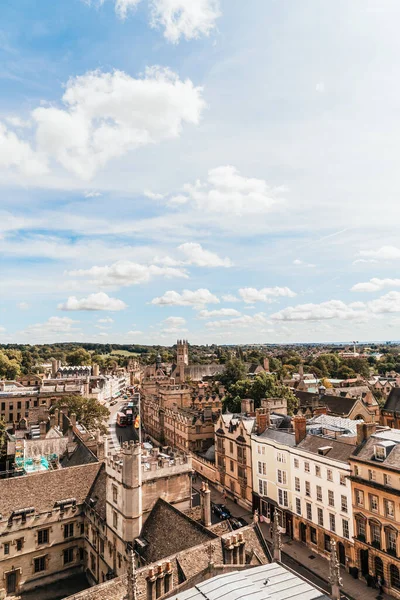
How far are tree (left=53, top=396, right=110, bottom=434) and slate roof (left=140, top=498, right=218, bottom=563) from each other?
40544mm

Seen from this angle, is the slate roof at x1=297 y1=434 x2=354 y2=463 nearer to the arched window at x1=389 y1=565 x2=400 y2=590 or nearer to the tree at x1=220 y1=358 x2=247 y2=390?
the arched window at x1=389 y1=565 x2=400 y2=590

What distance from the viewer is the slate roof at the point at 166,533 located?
23.6 meters

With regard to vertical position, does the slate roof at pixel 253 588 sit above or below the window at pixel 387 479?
above

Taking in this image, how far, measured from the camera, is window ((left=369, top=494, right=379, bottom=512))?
33500mm

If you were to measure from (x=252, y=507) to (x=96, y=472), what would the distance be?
20.9m

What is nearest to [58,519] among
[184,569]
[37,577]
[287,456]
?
[37,577]

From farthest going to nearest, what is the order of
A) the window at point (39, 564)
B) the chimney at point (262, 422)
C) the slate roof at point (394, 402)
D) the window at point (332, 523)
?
the slate roof at point (394, 402) < the chimney at point (262, 422) < the window at point (332, 523) < the window at point (39, 564)

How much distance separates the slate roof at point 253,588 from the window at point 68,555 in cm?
2295

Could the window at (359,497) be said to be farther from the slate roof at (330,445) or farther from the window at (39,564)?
the window at (39,564)

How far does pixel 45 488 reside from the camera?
34844mm

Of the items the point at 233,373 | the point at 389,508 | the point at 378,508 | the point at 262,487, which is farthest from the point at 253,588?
A: the point at 233,373

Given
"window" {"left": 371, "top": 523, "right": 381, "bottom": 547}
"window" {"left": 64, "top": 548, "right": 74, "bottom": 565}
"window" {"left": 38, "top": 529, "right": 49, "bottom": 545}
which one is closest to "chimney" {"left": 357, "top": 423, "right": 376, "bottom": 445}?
"window" {"left": 371, "top": 523, "right": 381, "bottom": 547}

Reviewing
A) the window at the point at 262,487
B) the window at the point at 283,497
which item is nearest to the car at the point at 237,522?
the window at the point at 262,487

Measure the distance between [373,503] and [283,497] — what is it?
1202cm
